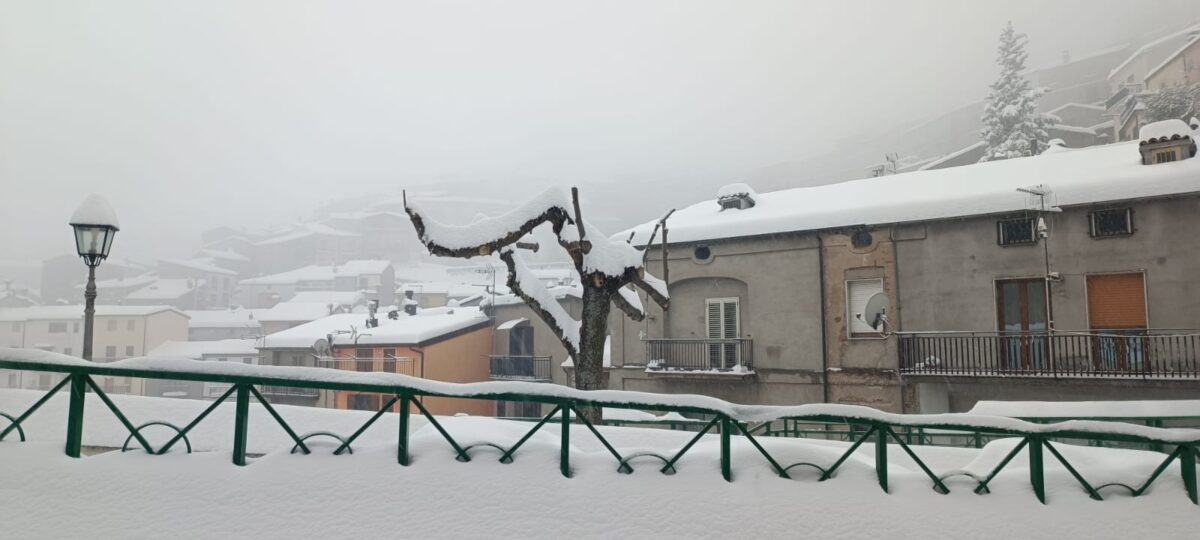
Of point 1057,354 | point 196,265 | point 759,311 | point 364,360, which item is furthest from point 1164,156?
point 196,265

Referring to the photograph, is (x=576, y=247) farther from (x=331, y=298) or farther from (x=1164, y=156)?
(x=331, y=298)

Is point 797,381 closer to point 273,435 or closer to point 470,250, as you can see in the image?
point 470,250

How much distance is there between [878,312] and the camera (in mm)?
8797

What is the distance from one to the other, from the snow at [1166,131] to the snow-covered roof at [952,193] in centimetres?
36

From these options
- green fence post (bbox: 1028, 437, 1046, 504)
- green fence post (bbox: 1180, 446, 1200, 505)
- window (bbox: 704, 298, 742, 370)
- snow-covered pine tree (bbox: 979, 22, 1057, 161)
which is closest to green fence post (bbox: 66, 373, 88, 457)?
green fence post (bbox: 1028, 437, 1046, 504)

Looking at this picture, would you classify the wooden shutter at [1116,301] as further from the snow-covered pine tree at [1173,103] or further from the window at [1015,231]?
the snow-covered pine tree at [1173,103]

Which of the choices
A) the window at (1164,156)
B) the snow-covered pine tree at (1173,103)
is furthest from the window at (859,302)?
the snow-covered pine tree at (1173,103)

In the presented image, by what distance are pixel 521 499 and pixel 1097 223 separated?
8.76 metres

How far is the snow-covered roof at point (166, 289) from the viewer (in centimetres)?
1752

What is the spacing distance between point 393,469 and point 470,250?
10.1 feet

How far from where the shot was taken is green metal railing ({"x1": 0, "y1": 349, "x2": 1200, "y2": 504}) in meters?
2.31

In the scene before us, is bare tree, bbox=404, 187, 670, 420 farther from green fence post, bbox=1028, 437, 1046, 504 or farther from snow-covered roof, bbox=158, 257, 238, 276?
snow-covered roof, bbox=158, 257, 238, 276

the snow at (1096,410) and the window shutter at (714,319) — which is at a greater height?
the window shutter at (714,319)

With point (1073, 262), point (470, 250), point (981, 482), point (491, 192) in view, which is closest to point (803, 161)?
point (1073, 262)
